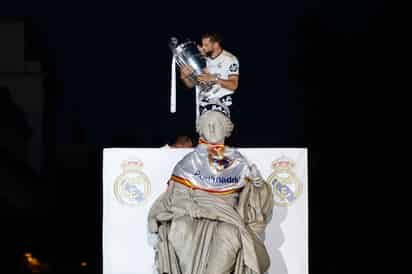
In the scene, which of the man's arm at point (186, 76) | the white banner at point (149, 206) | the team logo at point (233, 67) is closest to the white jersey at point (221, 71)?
the team logo at point (233, 67)

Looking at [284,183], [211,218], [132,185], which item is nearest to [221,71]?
[284,183]

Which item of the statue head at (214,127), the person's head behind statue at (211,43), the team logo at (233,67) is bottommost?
the statue head at (214,127)

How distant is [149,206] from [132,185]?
0.17 meters

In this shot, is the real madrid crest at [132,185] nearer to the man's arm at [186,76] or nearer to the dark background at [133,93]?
the dark background at [133,93]

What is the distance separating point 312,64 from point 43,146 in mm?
1810

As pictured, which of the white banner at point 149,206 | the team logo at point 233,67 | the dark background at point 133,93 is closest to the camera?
the white banner at point 149,206

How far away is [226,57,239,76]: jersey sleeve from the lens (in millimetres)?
5281

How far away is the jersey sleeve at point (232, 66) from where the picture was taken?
17.3ft

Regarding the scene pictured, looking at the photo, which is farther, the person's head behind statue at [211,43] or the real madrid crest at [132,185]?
the person's head behind statue at [211,43]

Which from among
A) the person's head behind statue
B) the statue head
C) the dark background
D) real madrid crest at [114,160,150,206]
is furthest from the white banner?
the person's head behind statue

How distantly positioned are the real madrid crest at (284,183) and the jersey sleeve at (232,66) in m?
0.66

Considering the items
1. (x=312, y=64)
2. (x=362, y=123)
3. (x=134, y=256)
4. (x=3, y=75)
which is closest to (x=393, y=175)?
(x=362, y=123)

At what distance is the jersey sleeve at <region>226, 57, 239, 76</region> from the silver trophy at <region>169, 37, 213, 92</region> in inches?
6.1

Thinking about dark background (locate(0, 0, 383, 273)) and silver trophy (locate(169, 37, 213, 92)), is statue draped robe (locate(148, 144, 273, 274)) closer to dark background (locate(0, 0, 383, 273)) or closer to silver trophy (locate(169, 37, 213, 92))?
dark background (locate(0, 0, 383, 273))
